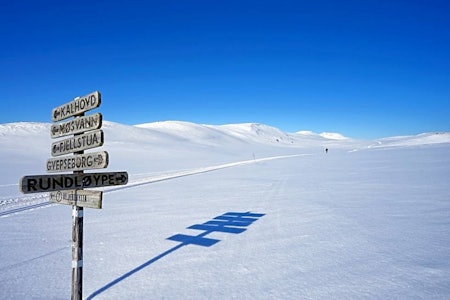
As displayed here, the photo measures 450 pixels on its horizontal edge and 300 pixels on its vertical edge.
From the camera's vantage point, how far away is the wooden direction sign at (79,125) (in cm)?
367

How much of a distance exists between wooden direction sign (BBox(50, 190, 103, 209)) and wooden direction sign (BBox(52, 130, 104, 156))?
57 cm

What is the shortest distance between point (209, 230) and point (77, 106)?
404cm

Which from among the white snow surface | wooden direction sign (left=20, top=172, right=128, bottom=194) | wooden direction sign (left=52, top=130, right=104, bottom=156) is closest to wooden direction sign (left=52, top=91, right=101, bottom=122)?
wooden direction sign (left=52, top=130, right=104, bottom=156)

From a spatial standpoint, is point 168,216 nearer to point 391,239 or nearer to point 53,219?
point 53,219

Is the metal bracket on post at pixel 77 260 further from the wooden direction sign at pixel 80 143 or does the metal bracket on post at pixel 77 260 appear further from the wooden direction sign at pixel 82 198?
the wooden direction sign at pixel 80 143

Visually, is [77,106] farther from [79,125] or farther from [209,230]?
[209,230]

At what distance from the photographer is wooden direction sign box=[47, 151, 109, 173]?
3.58 m

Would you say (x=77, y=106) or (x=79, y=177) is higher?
(x=77, y=106)

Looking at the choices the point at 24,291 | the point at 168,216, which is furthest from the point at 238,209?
the point at 24,291

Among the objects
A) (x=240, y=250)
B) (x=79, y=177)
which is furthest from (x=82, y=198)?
(x=240, y=250)

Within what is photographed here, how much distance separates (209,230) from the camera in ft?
22.0

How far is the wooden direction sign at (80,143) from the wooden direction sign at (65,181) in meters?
0.40

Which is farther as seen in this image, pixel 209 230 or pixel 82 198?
pixel 209 230

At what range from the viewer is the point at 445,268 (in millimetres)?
4191
